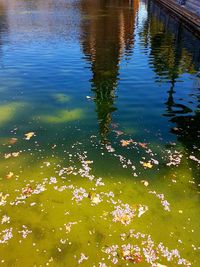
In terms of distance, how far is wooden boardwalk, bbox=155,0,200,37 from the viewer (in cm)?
3444

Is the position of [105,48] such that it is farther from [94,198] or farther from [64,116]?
[94,198]

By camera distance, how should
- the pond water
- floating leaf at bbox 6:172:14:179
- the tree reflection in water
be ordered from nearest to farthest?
1. the pond water
2. floating leaf at bbox 6:172:14:179
3. the tree reflection in water

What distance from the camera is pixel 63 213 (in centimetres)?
901

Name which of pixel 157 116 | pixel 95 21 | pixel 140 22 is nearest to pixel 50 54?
pixel 157 116

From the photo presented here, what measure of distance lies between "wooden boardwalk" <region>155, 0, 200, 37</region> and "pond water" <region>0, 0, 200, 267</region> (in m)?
10.4

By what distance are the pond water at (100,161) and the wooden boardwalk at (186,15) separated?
34.2 ft

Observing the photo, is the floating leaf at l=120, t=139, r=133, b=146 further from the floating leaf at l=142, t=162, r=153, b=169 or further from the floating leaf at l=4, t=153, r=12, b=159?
the floating leaf at l=4, t=153, r=12, b=159

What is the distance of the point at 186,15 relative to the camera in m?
39.3

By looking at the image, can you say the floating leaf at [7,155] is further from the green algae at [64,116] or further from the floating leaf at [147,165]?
the floating leaf at [147,165]

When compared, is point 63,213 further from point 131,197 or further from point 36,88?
point 36,88

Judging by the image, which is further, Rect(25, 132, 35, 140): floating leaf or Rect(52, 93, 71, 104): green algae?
Rect(52, 93, 71, 104): green algae

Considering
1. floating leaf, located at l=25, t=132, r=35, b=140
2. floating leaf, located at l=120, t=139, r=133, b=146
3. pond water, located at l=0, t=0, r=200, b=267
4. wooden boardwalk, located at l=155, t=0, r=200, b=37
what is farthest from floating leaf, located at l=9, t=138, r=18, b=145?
wooden boardwalk, located at l=155, t=0, r=200, b=37

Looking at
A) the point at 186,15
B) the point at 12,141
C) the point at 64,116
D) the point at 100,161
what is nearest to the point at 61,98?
the point at 64,116

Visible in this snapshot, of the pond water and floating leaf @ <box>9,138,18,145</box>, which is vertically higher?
floating leaf @ <box>9,138,18,145</box>
